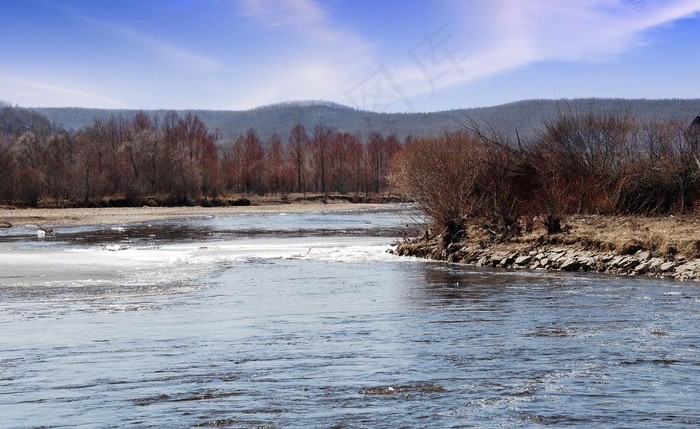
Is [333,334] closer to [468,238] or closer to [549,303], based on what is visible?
[549,303]

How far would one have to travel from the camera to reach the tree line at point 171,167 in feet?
271

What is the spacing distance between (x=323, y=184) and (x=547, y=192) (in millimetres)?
94055

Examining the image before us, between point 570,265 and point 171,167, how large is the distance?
79.2 m

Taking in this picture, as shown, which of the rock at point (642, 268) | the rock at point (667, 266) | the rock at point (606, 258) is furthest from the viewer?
the rock at point (606, 258)

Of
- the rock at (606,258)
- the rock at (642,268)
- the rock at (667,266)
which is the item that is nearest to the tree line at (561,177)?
the rock at (606,258)

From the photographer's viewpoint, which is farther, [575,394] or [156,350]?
[156,350]

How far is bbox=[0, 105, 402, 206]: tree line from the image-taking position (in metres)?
82.6

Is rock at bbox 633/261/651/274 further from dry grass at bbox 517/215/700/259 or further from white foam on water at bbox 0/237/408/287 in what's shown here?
white foam on water at bbox 0/237/408/287

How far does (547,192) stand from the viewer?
92.3 ft

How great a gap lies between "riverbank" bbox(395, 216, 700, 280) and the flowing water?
51.4 inches

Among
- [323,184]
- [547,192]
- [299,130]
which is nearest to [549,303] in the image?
[547,192]

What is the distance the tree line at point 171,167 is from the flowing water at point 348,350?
204ft

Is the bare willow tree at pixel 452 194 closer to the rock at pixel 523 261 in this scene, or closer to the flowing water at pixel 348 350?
the rock at pixel 523 261

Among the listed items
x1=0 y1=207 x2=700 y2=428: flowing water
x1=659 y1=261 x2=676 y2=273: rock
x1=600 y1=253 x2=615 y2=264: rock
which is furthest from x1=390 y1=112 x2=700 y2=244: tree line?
x1=0 y1=207 x2=700 y2=428: flowing water
